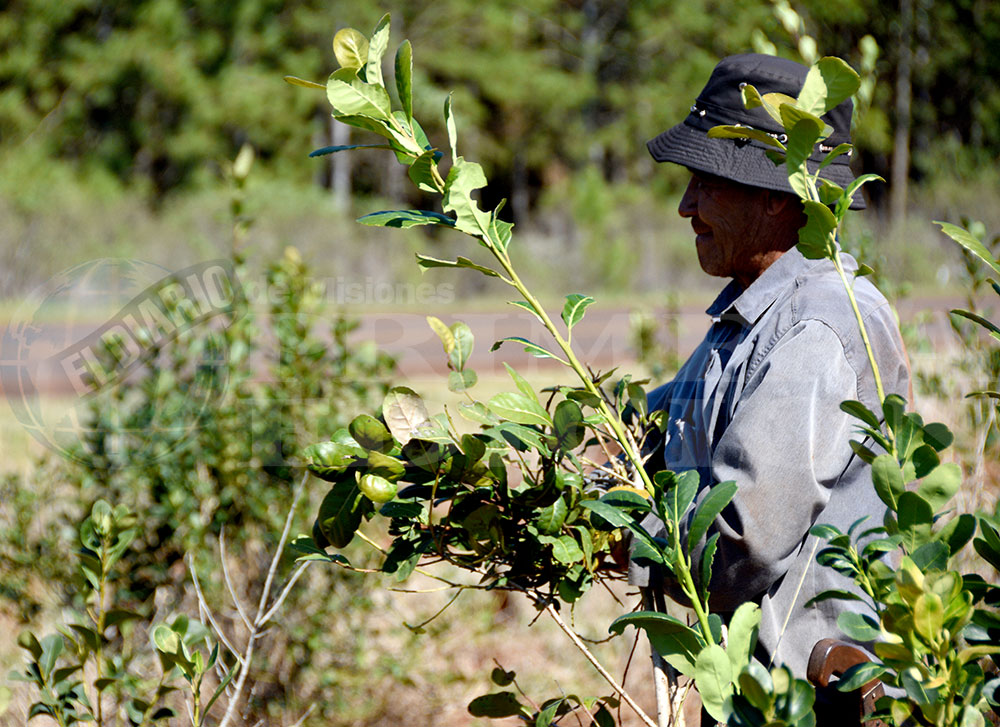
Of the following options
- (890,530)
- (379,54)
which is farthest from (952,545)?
(379,54)

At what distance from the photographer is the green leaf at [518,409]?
1263 millimetres

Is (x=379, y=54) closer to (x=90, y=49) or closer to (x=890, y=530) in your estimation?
(x=890, y=530)

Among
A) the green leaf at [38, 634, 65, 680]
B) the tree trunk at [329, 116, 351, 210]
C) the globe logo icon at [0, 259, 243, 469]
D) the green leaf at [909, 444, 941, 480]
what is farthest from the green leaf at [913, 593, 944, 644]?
the tree trunk at [329, 116, 351, 210]

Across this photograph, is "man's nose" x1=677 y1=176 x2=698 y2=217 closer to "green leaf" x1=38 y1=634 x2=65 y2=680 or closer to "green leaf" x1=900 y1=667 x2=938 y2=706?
"green leaf" x1=900 y1=667 x2=938 y2=706

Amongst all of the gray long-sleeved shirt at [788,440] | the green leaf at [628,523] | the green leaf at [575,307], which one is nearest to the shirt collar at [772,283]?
the gray long-sleeved shirt at [788,440]

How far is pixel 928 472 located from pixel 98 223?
60.8ft

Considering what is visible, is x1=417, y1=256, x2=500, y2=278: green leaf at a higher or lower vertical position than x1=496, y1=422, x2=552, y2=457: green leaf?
higher

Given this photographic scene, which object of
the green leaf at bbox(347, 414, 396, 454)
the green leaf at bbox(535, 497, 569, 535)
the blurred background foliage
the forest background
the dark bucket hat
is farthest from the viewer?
the blurred background foliage

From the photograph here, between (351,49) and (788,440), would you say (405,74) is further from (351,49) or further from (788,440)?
(788,440)

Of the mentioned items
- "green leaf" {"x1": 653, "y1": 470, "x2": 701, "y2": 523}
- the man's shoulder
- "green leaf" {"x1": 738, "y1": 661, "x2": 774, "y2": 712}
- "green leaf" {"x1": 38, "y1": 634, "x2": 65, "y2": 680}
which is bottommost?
"green leaf" {"x1": 38, "y1": 634, "x2": 65, "y2": 680}

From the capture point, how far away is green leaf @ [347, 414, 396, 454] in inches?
47.9

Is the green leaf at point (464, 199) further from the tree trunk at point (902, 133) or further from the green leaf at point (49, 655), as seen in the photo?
the tree trunk at point (902, 133)

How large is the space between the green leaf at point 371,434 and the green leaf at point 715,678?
491 mm

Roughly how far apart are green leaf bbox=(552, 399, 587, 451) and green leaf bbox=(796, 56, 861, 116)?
1.46ft
